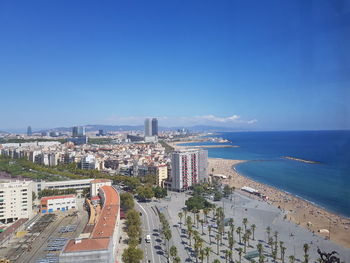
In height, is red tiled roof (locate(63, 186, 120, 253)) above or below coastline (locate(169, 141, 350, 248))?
above

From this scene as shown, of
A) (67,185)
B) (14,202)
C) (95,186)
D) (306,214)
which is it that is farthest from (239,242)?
(67,185)

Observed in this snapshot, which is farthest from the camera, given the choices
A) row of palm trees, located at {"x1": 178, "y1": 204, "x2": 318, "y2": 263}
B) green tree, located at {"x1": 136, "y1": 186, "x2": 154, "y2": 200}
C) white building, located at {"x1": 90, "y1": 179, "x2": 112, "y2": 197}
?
white building, located at {"x1": 90, "y1": 179, "x2": 112, "y2": 197}

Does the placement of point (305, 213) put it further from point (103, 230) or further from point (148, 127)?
point (148, 127)

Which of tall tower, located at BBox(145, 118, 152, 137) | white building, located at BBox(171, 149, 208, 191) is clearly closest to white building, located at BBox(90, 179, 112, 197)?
white building, located at BBox(171, 149, 208, 191)

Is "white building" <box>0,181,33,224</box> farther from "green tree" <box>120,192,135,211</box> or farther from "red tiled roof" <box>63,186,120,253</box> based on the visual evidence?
"green tree" <box>120,192,135,211</box>

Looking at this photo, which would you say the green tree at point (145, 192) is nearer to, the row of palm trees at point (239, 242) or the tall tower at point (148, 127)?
the row of palm trees at point (239, 242)

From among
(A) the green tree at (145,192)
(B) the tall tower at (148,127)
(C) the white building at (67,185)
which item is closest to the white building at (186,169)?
(A) the green tree at (145,192)

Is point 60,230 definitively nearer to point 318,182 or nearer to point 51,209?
point 51,209

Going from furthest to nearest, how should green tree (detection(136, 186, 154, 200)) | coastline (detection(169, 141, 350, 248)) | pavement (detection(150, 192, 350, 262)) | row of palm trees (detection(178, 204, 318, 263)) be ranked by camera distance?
green tree (detection(136, 186, 154, 200)), coastline (detection(169, 141, 350, 248)), pavement (detection(150, 192, 350, 262)), row of palm trees (detection(178, 204, 318, 263))
